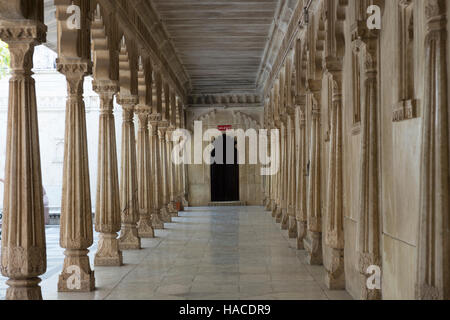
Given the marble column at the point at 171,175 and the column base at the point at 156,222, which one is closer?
the column base at the point at 156,222

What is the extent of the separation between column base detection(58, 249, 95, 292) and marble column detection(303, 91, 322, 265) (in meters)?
3.33

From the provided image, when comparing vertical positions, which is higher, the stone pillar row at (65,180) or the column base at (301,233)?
the stone pillar row at (65,180)

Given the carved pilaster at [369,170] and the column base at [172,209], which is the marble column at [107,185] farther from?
the column base at [172,209]

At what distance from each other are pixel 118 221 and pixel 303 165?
3321 mm

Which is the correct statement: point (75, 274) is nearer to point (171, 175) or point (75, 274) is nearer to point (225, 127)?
point (171, 175)

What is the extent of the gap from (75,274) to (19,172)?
2088 mm

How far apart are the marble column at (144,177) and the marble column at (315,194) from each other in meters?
4.90

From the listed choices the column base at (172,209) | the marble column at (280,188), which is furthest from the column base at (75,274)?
the column base at (172,209)

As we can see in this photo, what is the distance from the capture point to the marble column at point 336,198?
6.98m

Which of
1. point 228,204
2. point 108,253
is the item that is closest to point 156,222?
point 108,253

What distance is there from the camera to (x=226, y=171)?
89.9 feet

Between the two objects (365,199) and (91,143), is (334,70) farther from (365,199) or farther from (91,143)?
(91,143)

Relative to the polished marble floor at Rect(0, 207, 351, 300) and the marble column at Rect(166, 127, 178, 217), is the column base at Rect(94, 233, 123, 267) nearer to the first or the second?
the polished marble floor at Rect(0, 207, 351, 300)

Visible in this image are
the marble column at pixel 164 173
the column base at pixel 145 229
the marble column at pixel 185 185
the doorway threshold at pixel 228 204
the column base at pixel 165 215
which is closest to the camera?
the column base at pixel 145 229
